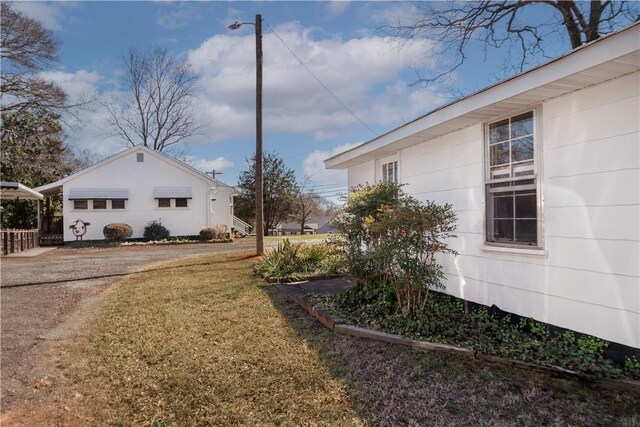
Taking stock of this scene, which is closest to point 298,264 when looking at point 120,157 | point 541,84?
point 541,84

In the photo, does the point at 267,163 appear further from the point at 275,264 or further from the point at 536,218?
the point at 536,218

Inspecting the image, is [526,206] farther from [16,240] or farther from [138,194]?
[138,194]

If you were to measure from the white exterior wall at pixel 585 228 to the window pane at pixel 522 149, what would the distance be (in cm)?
14

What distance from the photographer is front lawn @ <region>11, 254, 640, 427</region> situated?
2852 millimetres

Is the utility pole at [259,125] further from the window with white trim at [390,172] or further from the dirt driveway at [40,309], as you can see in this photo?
the window with white trim at [390,172]

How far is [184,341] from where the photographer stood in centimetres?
451

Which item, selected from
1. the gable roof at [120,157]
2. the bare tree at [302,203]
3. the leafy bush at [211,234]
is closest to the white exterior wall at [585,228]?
the leafy bush at [211,234]

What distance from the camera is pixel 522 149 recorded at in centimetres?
447

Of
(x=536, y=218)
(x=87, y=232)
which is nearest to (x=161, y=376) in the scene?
(x=536, y=218)

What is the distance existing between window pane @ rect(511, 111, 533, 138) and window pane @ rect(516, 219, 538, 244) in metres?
0.98

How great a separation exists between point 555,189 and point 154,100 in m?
32.9

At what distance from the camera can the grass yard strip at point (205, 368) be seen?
A: 293 cm

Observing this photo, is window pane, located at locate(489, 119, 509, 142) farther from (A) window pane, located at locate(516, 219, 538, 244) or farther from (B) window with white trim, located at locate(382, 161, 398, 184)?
(B) window with white trim, located at locate(382, 161, 398, 184)

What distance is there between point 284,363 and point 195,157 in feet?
110
